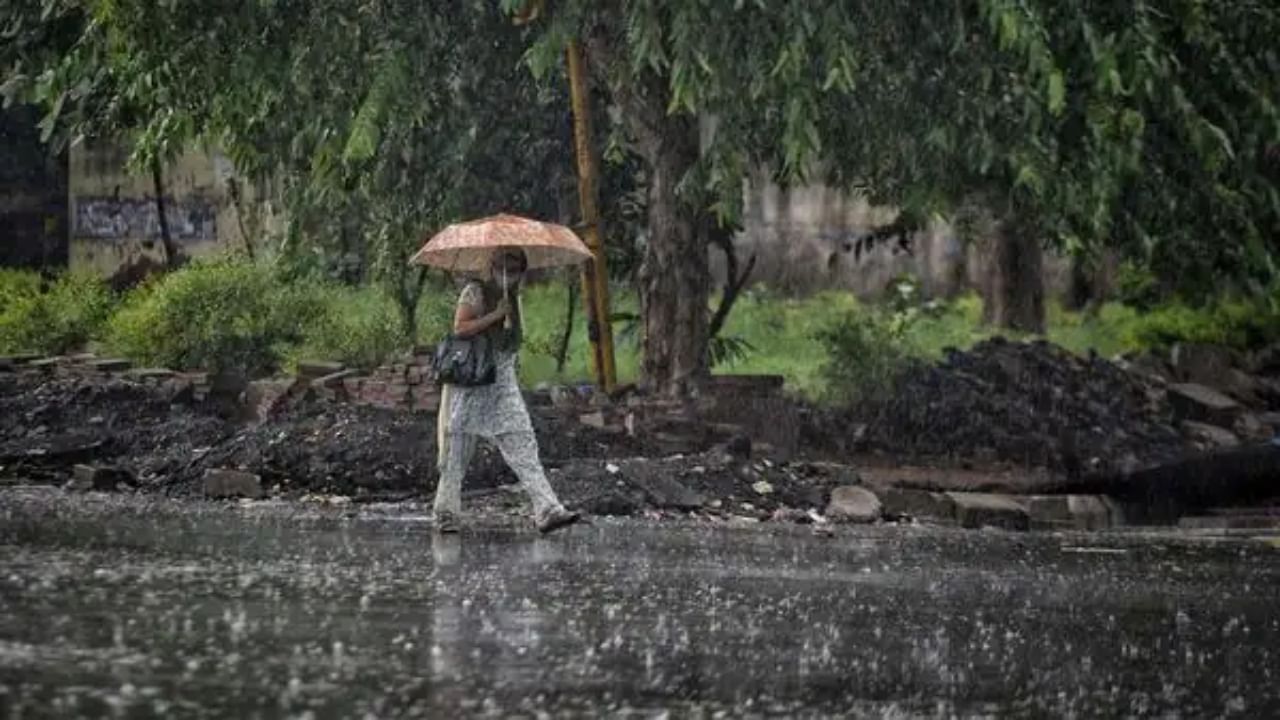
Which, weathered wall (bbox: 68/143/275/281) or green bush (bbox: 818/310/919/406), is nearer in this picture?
green bush (bbox: 818/310/919/406)

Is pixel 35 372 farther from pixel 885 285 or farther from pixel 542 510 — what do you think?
pixel 885 285

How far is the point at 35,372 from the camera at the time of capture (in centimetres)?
2634

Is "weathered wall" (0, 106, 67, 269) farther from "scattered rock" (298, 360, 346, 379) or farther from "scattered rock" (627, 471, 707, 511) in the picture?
"scattered rock" (627, 471, 707, 511)

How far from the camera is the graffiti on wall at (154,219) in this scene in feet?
126

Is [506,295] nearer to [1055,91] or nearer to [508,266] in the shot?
[508,266]

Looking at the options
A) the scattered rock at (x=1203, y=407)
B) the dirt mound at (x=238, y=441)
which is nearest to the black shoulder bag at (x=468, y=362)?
the dirt mound at (x=238, y=441)

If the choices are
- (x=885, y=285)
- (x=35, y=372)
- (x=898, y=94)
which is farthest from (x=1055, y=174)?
(x=885, y=285)

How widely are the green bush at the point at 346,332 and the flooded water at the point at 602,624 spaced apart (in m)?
7.87

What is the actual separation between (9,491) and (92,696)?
39.0 ft

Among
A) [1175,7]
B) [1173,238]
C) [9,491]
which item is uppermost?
[1175,7]

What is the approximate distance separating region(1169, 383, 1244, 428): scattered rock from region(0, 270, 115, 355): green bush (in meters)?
13.0

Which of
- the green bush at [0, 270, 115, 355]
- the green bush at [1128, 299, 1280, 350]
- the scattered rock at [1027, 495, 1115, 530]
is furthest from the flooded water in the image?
the green bush at [1128, 299, 1280, 350]

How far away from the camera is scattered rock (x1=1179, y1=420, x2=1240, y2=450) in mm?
28203

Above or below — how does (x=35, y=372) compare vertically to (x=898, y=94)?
below
